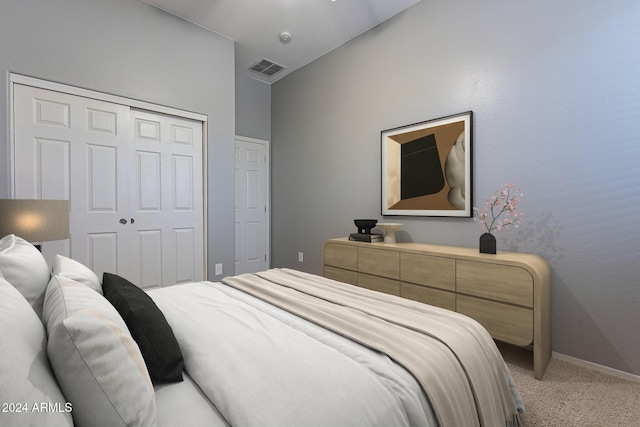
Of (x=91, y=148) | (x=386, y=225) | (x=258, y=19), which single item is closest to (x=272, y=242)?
(x=386, y=225)

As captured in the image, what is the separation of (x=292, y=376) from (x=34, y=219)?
201cm

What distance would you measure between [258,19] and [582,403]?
4205 mm

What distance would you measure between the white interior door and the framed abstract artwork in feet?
7.18

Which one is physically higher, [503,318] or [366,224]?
[366,224]

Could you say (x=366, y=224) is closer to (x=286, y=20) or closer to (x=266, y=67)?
(x=286, y=20)

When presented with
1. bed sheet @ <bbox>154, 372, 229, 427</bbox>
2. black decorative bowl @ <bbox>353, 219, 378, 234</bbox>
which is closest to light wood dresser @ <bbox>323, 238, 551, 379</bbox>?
black decorative bowl @ <bbox>353, 219, 378, 234</bbox>

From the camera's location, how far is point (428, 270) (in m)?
2.43

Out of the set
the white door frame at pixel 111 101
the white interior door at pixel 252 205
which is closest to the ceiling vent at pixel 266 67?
the white interior door at pixel 252 205

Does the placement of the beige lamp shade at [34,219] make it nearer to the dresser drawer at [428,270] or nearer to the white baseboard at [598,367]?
the dresser drawer at [428,270]

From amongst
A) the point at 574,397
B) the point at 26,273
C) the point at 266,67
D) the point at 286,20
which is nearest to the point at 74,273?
the point at 26,273

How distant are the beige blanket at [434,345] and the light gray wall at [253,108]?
3.52m

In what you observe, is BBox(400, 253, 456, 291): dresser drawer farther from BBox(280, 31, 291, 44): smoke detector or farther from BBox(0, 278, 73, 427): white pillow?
BBox(280, 31, 291, 44): smoke detector

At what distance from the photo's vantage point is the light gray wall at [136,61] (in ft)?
8.08

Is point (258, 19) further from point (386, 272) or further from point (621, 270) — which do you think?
point (621, 270)
